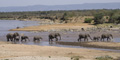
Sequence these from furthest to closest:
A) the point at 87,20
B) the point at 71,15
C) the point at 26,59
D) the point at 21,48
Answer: the point at 71,15 → the point at 87,20 → the point at 21,48 → the point at 26,59

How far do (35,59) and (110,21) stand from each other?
149ft

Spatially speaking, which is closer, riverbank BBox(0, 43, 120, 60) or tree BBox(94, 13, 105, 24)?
riverbank BBox(0, 43, 120, 60)

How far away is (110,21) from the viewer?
61406 mm

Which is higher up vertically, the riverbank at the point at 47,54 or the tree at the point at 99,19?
the riverbank at the point at 47,54

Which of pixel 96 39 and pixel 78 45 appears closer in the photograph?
pixel 78 45

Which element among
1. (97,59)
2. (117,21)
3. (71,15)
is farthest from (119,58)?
(71,15)

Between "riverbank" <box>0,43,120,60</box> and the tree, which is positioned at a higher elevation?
"riverbank" <box>0,43,120,60</box>

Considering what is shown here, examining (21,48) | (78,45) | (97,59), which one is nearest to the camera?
(97,59)

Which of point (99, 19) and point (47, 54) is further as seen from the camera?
point (99, 19)

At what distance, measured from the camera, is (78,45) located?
30.2 meters

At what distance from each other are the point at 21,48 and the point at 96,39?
12.7m

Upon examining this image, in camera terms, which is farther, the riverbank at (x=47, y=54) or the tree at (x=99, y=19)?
the tree at (x=99, y=19)

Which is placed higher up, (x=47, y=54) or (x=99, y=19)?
(x=47, y=54)

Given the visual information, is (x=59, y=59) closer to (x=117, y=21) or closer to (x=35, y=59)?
(x=35, y=59)
